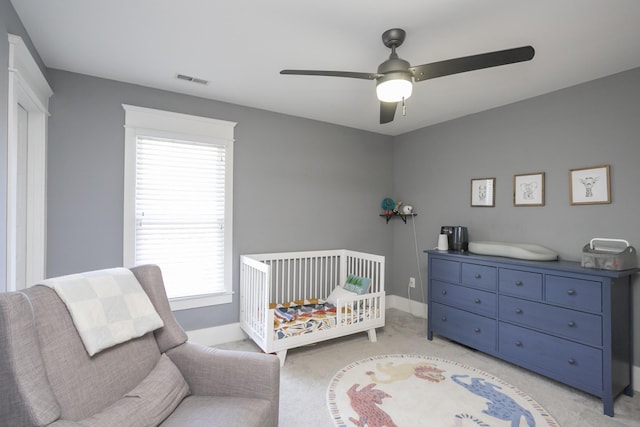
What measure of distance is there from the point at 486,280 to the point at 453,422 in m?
Answer: 1.27

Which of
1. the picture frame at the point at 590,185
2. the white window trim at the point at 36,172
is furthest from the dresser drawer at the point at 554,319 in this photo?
the white window trim at the point at 36,172

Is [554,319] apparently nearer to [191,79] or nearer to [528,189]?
[528,189]

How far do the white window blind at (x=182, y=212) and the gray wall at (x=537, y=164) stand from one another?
2.47m

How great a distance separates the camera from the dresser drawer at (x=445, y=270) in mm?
3025

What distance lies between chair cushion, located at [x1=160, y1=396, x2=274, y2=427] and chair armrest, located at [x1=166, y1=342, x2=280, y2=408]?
37mm

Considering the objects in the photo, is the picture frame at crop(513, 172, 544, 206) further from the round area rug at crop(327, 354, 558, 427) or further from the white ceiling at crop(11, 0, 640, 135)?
the round area rug at crop(327, 354, 558, 427)

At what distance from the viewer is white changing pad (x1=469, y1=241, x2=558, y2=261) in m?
2.62

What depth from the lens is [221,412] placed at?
1.32 metres

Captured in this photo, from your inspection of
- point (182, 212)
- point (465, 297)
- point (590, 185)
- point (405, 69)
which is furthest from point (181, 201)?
point (590, 185)

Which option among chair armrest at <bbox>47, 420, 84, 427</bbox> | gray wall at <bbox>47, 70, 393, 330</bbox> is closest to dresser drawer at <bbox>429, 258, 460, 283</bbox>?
gray wall at <bbox>47, 70, 393, 330</bbox>

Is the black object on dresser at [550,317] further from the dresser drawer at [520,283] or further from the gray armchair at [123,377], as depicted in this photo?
the gray armchair at [123,377]

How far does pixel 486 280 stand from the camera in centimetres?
278

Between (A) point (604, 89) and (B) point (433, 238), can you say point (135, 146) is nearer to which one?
(B) point (433, 238)

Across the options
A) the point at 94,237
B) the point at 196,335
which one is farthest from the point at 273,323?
the point at 94,237
